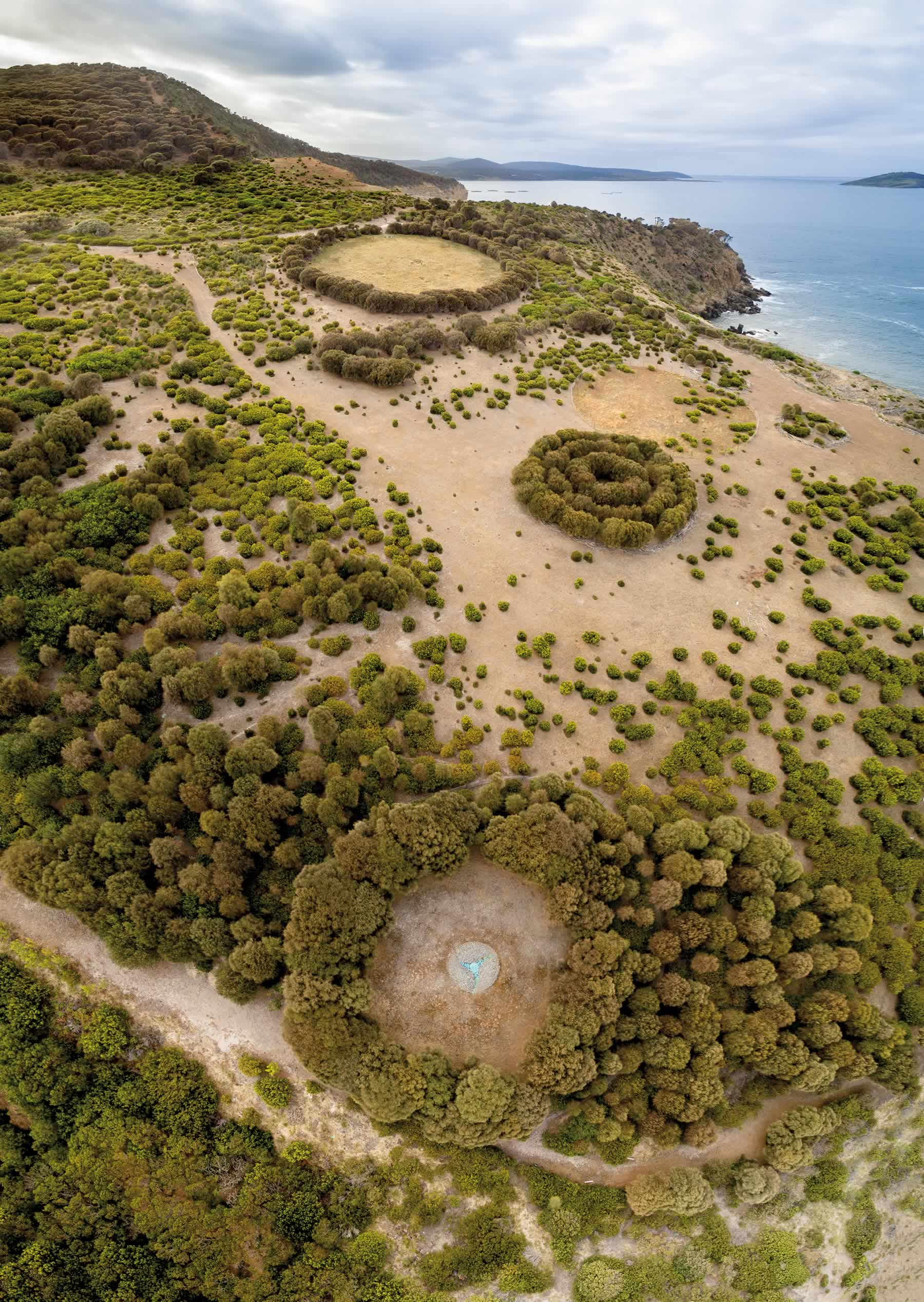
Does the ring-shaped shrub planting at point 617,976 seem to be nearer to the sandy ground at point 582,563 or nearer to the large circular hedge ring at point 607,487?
the sandy ground at point 582,563

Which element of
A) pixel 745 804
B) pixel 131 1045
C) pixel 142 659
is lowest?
pixel 131 1045

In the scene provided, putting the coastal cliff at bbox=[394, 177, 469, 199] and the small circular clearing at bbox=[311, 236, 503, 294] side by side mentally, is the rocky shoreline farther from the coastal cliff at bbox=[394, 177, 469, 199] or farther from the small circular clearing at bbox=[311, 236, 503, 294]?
the coastal cliff at bbox=[394, 177, 469, 199]

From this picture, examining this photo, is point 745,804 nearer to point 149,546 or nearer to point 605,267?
point 149,546

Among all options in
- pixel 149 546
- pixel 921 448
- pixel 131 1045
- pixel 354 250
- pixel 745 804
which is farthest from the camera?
pixel 354 250

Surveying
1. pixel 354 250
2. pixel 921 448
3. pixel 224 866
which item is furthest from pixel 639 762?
pixel 354 250

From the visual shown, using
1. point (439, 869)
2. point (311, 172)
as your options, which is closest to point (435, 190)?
point (311, 172)

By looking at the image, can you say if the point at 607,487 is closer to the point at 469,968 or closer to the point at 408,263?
the point at 469,968

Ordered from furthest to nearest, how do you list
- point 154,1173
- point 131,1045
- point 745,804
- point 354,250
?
1. point 354,250
2. point 745,804
3. point 131,1045
4. point 154,1173
